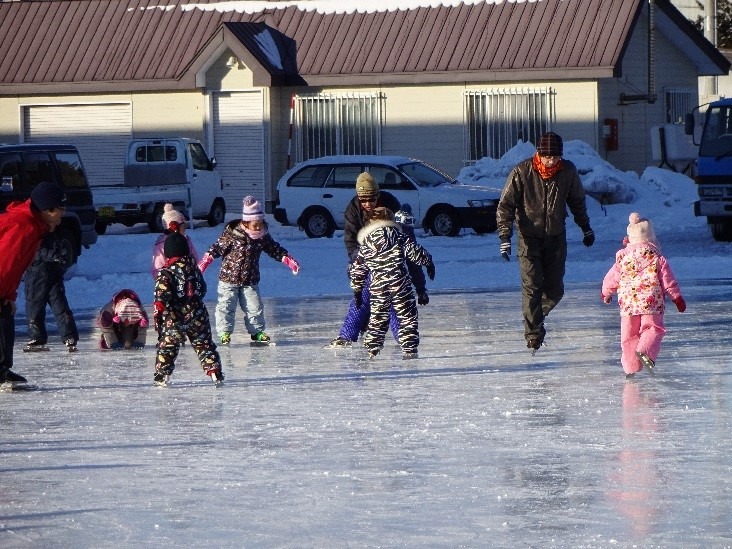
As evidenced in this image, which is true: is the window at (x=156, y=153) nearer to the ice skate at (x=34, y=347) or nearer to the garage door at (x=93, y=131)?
the garage door at (x=93, y=131)

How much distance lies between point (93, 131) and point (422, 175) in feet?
36.0

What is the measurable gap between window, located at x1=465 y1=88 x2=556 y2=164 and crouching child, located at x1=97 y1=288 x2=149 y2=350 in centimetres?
2042

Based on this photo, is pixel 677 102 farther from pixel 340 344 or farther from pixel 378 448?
pixel 378 448

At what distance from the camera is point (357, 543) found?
6.07 meters

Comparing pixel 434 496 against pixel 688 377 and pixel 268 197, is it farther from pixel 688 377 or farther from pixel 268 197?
pixel 268 197

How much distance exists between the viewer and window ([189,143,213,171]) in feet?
102

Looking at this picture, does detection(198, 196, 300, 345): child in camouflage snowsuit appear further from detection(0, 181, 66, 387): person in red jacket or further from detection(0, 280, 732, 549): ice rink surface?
detection(0, 181, 66, 387): person in red jacket

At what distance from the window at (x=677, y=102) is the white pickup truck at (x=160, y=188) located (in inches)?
434

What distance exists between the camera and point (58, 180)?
20.6 m

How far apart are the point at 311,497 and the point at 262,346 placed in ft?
20.8

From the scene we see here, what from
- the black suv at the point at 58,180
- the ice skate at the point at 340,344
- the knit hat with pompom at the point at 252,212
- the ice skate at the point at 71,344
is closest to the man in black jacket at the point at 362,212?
the ice skate at the point at 340,344

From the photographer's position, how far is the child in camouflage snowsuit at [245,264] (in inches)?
518

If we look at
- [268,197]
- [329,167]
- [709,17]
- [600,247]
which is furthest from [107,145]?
[709,17]

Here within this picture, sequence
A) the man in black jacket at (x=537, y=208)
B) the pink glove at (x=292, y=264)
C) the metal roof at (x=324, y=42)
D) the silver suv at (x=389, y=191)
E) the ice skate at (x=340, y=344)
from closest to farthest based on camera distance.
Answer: the man in black jacket at (x=537, y=208) < the pink glove at (x=292, y=264) < the ice skate at (x=340, y=344) < the silver suv at (x=389, y=191) < the metal roof at (x=324, y=42)
